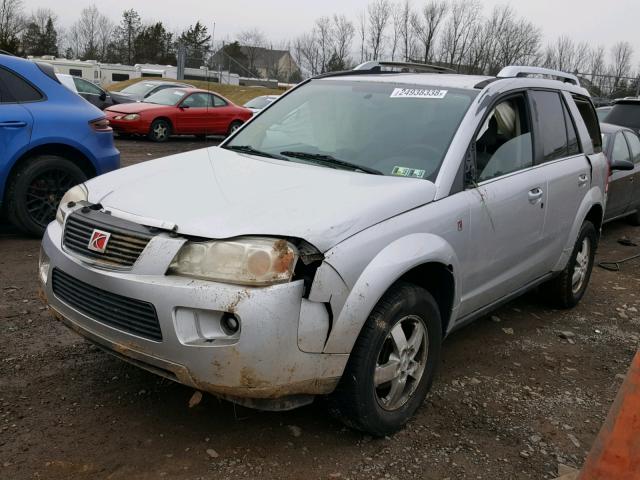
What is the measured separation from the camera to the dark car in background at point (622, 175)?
828 centimetres

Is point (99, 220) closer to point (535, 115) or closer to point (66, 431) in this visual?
point (66, 431)

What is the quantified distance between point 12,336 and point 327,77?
8.90ft

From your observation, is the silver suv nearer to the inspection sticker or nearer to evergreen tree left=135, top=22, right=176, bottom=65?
the inspection sticker

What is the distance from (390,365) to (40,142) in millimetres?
4305

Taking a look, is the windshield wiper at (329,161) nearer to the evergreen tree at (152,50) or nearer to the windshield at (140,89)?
the windshield at (140,89)

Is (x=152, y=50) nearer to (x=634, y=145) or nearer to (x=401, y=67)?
(x=634, y=145)

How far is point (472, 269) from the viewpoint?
3.48m

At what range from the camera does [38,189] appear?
5895mm

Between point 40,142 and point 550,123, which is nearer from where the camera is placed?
point 550,123

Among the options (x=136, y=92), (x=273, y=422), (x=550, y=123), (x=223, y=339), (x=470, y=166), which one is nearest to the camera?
(x=223, y=339)

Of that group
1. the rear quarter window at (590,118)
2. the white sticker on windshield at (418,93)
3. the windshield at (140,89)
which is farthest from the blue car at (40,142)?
the windshield at (140,89)

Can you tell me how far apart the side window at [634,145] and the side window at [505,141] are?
222 inches

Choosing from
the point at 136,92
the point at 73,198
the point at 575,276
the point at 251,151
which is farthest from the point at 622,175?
the point at 136,92

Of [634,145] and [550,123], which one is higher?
[550,123]
